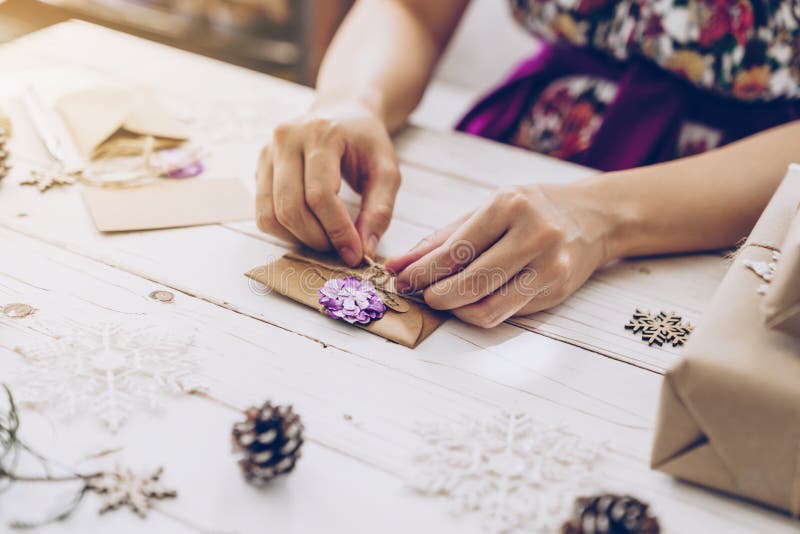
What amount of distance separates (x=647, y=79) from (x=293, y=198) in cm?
63

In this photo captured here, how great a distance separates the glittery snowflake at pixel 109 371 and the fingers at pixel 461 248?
0.25 m

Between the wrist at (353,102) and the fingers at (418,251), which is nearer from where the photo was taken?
the fingers at (418,251)

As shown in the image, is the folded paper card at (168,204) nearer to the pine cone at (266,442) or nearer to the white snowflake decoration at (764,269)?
the pine cone at (266,442)

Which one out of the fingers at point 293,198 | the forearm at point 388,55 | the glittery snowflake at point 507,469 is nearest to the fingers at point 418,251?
the fingers at point 293,198

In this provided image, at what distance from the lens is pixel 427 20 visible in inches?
51.1

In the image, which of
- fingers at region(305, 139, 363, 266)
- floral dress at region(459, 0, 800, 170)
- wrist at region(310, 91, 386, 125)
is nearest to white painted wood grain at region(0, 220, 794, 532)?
fingers at region(305, 139, 363, 266)

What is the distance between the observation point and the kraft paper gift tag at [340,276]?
30.7 inches

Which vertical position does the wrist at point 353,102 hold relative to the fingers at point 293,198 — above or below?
above

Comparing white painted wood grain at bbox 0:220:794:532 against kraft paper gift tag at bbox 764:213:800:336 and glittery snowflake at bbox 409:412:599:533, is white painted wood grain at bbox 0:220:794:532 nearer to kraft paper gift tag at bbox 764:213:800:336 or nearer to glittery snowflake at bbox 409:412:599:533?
glittery snowflake at bbox 409:412:599:533

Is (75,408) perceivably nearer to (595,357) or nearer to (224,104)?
(595,357)

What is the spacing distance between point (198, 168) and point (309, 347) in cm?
42

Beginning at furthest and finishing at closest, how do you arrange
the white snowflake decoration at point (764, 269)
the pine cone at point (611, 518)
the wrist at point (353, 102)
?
the wrist at point (353, 102) < the white snowflake decoration at point (764, 269) < the pine cone at point (611, 518)

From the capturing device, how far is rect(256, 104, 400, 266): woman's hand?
2.84 ft

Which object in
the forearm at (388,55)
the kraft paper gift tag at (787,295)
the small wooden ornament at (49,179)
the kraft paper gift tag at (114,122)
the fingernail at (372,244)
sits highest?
the kraft paper gift tag at (787,295)
